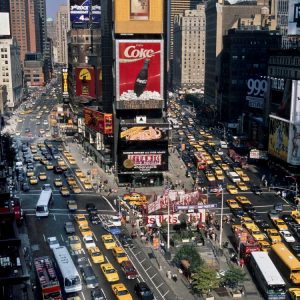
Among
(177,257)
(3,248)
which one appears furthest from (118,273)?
(3,248)

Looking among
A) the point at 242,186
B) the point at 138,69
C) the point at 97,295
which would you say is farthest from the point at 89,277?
the point at 138,69

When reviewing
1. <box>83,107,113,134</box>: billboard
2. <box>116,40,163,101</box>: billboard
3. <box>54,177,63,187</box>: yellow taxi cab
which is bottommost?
<box>54,177,63,187</box>: yellow taxi cab

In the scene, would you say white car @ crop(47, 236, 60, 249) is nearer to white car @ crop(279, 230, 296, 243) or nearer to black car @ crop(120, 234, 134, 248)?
black car @ crop(120, 234, 134, 248)

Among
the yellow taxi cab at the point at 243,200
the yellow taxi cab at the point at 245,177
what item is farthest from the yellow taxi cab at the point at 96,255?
the yellow taxi cab at the point at 245,177

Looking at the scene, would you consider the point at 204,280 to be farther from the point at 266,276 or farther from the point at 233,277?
the point at 266,276

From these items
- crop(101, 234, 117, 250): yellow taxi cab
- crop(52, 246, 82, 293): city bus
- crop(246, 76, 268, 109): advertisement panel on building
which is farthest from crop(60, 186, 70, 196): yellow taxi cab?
crop(246, 76, 268, 109): advertisement panel on building

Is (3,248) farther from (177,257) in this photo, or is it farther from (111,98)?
(111,98)

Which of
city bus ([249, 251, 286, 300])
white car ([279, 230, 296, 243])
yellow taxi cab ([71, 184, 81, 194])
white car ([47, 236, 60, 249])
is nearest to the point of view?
city bus ([249, 251, 286, 300])
